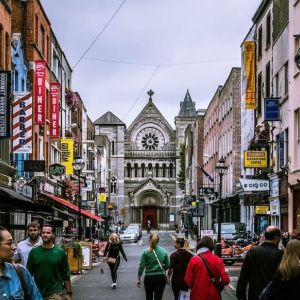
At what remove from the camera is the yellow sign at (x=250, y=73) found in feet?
140

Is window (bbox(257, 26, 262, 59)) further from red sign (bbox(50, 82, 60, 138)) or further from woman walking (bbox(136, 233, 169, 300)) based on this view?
woman walking (bbox(136, 233, 169, 300))

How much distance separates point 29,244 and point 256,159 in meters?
25.3

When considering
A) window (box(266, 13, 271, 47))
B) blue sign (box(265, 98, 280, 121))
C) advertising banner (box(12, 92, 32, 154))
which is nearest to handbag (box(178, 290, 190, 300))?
advertising banner (box(12, 92, 32, 154))

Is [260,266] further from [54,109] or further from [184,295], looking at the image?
[54,109]

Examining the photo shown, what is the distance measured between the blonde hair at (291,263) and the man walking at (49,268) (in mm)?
5320

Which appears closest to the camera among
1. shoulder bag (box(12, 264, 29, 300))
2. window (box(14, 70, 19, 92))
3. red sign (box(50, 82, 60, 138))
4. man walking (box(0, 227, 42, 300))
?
man walking (box(0, 227, 42, 300))

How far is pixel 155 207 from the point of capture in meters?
132

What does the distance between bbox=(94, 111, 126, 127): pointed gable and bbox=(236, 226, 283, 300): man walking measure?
4859 inches

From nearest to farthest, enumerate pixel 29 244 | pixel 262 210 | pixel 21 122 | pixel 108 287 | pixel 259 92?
pixel 29 244 → pixel 108 287 → pixel 21 122 → pixel 262 210 → pixel 259 92

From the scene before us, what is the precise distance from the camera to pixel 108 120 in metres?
136

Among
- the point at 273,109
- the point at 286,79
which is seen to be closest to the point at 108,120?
the point at 273,109

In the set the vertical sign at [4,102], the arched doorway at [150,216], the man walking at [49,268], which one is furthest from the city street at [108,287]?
the arched doorway at [150,216]

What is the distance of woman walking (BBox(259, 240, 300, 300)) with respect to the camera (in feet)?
23.7

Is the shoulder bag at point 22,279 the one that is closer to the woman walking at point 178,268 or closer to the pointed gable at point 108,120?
the woman walking at point 178,268
